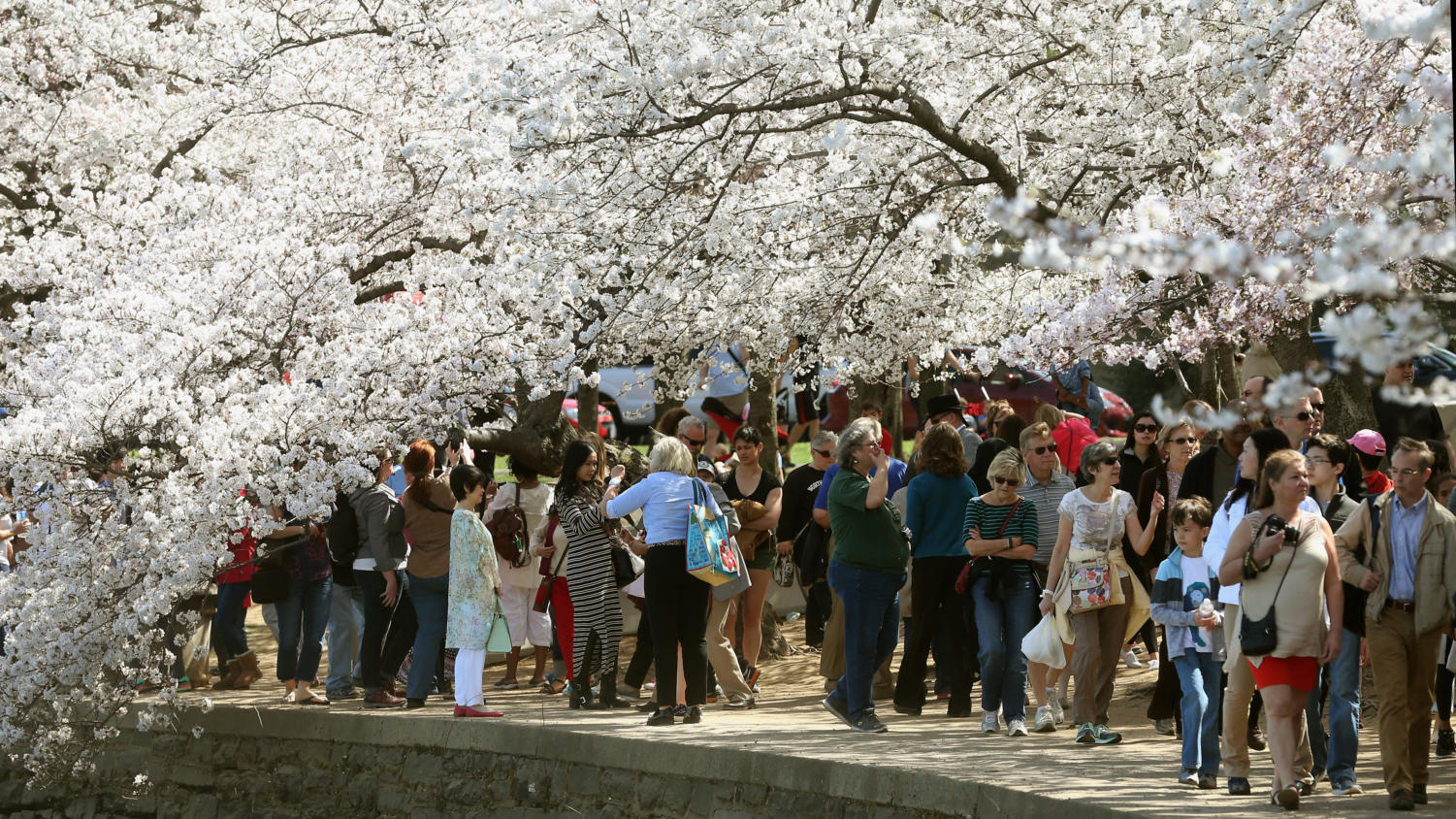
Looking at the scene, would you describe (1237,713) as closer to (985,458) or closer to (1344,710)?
(1344,710)

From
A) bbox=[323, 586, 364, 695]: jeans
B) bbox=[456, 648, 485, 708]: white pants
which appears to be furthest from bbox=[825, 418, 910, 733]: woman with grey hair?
bbox=[323, 586, 364, 695]: jeans

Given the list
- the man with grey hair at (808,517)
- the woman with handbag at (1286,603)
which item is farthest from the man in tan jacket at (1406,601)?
the man with grey hair at (808,517)

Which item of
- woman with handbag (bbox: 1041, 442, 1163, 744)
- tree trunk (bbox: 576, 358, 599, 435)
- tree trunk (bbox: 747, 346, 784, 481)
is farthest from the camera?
tree trunk (bbox: 747, 346, 784, 481)

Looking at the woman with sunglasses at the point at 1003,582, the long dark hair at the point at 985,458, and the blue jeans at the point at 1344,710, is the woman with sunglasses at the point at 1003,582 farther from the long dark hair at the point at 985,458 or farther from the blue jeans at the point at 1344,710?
the blue jeans at the point at 1344,710

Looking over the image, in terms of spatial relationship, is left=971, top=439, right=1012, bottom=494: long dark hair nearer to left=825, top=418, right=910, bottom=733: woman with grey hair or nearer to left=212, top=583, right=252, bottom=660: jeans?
left=825, top=418, right=910, bottom=733: woman with grey hair

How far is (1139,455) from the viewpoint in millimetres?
10023

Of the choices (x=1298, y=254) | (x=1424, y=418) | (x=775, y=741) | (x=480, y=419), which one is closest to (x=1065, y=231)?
(x=1298, y=254)

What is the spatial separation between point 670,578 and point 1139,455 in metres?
2.94

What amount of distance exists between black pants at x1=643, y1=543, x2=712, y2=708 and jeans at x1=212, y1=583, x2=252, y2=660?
370 cm

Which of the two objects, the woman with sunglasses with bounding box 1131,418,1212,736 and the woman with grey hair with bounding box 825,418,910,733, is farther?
the woman with sunglasses with bounding box 1131,418,1212,736

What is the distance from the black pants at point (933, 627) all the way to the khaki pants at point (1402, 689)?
9.24ft

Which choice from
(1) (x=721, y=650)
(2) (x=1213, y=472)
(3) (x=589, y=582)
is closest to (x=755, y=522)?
(1) (x=721, y=650)

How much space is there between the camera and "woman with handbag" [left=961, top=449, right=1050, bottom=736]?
9031 millimetres

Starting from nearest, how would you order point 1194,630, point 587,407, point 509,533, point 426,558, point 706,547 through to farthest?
1. point 1194,630
2. point 706,547
3. point 426,558
4. point 509,533
5. point 587,407
